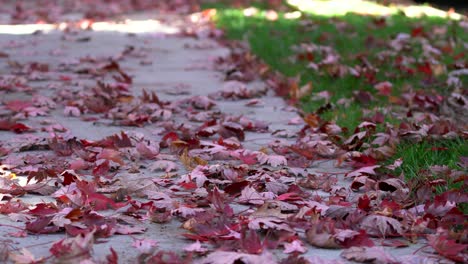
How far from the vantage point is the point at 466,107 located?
457 centimetres

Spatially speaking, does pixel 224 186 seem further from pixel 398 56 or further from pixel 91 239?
Answer: pixel 398 56

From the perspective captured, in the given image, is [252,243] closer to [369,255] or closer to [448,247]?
[369,255]

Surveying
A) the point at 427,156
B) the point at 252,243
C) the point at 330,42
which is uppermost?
the point at 252,243

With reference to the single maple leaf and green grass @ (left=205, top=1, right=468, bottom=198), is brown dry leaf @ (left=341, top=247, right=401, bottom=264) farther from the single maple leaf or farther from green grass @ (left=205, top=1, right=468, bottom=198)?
green grass @ (left=205, top=1, right=468, bottom=198)

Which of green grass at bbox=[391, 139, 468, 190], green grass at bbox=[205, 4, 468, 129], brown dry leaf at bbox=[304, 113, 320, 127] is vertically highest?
green grass at bbox=[391, 139, 468, 190]

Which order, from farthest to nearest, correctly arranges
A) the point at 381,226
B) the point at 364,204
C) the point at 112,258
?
the point at 364,204 → the point at 381,226 → the point at 112,258

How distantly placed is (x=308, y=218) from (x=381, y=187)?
0.49 m

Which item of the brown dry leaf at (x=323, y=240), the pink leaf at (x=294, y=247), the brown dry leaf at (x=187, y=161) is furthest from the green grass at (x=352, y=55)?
the brown dry leaf at (x=187, y=161)

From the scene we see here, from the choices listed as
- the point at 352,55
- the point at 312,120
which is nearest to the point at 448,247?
the point at 312,120

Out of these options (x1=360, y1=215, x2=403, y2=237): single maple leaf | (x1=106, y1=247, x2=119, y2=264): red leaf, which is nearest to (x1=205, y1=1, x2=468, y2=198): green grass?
(x1=360, y1=215, x2=403, y2=237): single maple leaf

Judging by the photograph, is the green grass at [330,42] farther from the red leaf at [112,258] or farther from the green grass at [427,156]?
the red leaf at [112,258]

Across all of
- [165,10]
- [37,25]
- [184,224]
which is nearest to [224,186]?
[184,224]

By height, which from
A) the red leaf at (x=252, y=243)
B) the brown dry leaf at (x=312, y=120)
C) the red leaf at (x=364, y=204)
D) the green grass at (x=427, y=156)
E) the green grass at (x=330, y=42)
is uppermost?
the red leaf at (x=252, y=243)

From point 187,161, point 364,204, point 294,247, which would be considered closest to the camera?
point 294,247
